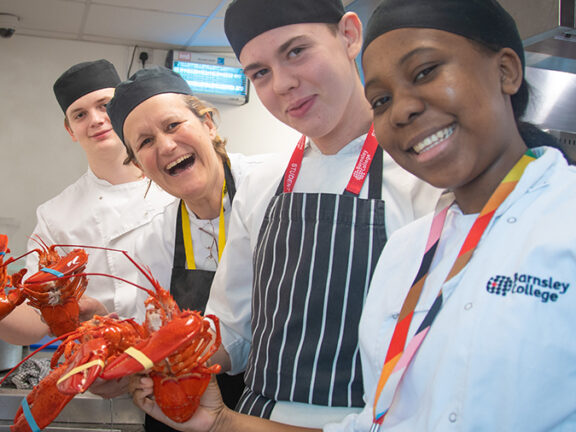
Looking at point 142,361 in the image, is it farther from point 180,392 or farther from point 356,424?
point 356,424

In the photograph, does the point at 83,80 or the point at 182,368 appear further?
the point at 83,80

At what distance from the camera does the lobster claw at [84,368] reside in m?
1.02

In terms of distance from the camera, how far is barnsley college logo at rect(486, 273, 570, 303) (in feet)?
2.35

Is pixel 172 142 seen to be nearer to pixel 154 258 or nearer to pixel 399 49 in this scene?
pixel 154 258

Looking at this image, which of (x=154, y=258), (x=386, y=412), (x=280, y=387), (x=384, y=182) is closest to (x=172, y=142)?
(x=154, y=258)

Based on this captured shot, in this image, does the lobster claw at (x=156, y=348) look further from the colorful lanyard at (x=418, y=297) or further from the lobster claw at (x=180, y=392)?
the colorful lanyard at (x=418, y=297)

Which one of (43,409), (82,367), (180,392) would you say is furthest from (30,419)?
(180,392)

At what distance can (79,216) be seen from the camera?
2588 millimetres

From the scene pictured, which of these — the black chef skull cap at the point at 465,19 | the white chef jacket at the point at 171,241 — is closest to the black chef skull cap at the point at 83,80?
the white chef jacket at the point at 171,241

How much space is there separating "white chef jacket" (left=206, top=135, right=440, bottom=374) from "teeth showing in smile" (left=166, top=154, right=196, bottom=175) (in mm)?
275

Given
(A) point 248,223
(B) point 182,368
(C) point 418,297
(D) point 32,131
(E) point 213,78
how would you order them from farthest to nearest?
(E) point 213,78
(D) point 32,131
(A) point 248,223
(B) point 182,368
(C) point 418,297

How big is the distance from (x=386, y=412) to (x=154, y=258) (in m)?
1.24

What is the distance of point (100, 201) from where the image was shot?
2.59m

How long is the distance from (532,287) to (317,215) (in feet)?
2.13
